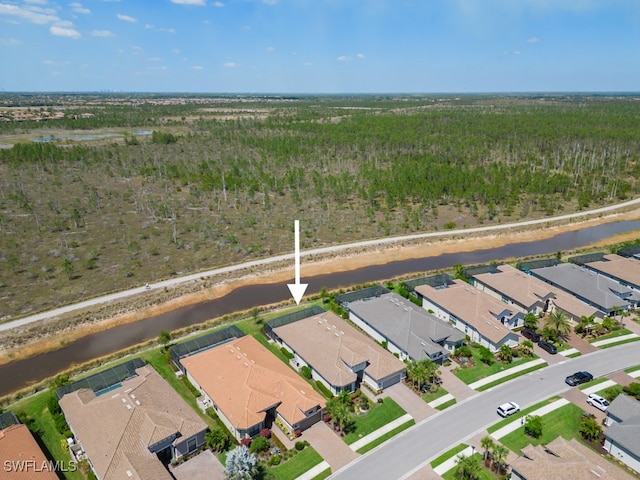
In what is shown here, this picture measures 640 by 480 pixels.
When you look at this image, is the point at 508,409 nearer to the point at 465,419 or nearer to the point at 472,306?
the point at 465,419

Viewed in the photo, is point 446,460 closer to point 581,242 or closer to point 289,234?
point 289,234

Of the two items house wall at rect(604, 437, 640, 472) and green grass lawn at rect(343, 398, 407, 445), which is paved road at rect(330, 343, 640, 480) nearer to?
green grass lawn at rect(343, 398, 407, 445)

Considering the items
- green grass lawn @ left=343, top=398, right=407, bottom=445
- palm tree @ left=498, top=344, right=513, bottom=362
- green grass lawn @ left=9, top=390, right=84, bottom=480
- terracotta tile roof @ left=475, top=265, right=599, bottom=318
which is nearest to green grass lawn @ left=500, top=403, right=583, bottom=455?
palm tree @ left=498, top=344, right=513, bottom=362

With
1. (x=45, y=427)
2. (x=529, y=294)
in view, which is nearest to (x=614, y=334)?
(x=529, y=294)

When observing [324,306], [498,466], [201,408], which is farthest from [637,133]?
[201,408]

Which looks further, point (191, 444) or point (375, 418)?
point (375, 418)

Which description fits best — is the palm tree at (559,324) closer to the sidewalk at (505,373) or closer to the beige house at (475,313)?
the beige house at (475,313)
